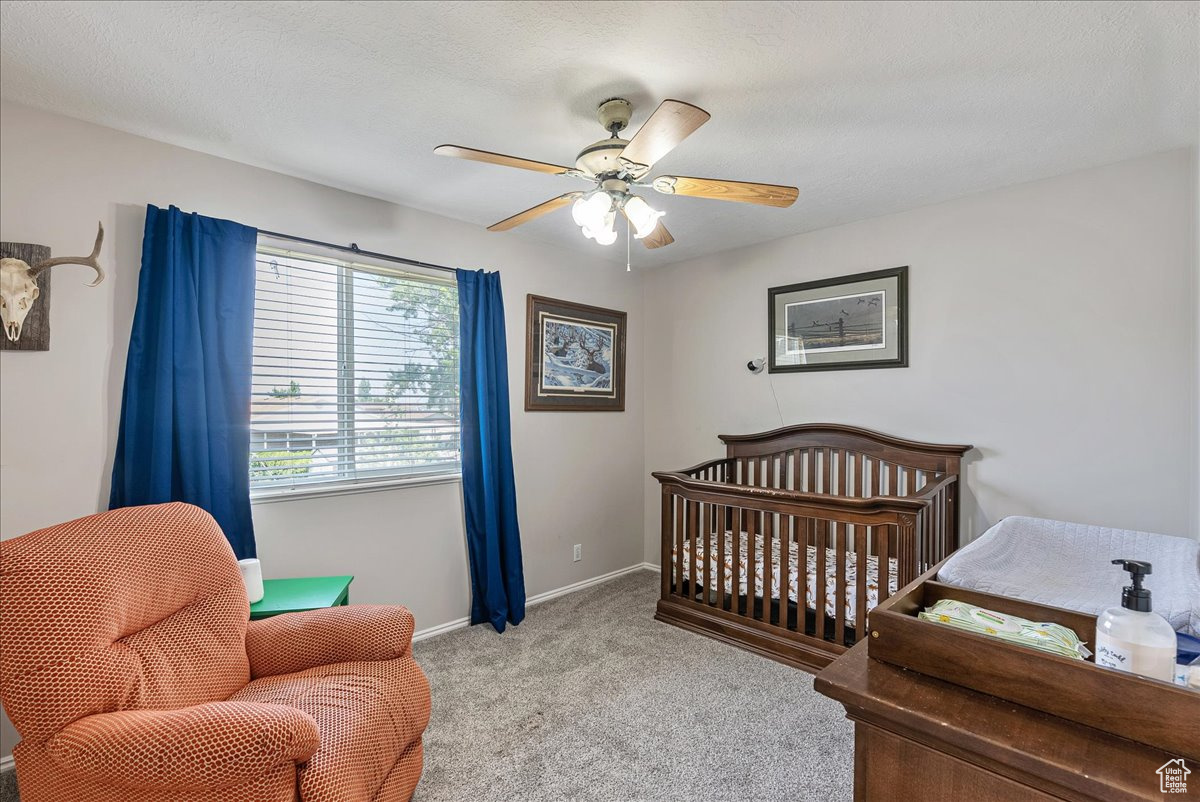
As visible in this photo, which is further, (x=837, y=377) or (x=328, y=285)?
(x=837, y=377)

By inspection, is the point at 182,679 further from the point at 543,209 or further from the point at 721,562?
the point at 721,562

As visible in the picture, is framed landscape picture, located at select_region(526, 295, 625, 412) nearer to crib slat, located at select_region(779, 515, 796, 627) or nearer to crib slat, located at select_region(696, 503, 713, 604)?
crib slat, located at select_region(696, 503, 713, 604)

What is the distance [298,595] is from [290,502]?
1.80 ft

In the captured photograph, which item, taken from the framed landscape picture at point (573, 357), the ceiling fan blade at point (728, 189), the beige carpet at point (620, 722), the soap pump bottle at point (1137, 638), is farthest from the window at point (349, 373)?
the soap pump bottle at point (1137, 638)

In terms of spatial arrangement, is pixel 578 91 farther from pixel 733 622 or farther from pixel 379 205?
pixel 733 622

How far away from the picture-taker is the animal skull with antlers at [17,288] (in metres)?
1.86

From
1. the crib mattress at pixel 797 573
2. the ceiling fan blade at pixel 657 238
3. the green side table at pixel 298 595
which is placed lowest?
the crib mattress at pixel 797 573

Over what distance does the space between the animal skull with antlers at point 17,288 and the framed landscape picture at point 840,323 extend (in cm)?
341

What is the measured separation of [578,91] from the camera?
72.2 inches

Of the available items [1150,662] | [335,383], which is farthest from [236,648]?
[1150,662]

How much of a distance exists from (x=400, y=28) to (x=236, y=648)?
74.4 inches

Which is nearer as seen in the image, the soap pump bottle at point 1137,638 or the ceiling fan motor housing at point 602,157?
the soap pump bottle at point 1137,638

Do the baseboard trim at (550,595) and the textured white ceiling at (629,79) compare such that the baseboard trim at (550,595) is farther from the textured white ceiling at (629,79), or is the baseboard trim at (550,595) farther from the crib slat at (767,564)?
the textured white ceiling at (629,79)

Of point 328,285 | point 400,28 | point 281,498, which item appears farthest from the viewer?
point 328,285
